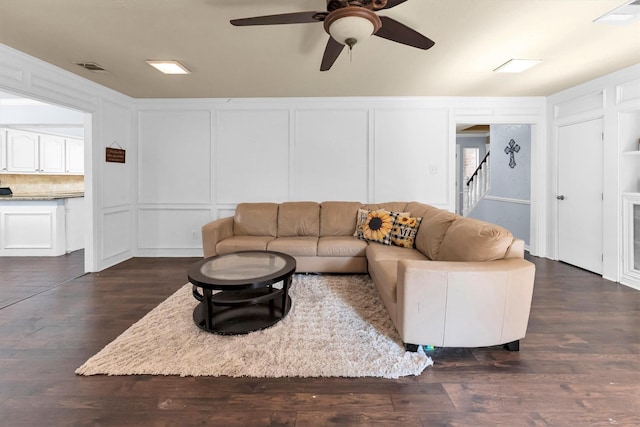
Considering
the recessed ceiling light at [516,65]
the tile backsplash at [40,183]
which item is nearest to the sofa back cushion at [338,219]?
the recessed ceiling light at [516,65]

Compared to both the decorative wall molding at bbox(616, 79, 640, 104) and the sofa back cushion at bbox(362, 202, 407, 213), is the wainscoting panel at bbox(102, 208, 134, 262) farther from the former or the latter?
the decorative wall molding at bbox(616, 79, 640, 104)

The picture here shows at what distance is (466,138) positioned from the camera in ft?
27.0

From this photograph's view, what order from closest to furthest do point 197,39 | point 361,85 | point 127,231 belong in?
point 197,39
point 361,85
point 127,231

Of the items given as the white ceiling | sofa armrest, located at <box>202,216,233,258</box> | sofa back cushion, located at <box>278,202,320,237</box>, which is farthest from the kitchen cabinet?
sofa back cushion, located at <box>278,202,320,237</box>

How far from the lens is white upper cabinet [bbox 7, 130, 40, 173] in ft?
17.2

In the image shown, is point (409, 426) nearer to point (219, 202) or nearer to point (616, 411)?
point (616, 411)

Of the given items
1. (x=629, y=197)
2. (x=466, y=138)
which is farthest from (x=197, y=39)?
(x=466, y=138)

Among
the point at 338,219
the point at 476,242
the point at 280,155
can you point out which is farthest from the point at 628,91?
the point at 280,155

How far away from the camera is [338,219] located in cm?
407

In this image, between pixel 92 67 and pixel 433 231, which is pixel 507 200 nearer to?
pixel 433 231

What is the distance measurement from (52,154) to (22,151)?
0.48m

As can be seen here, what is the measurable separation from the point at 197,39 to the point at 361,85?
2087 millimetres

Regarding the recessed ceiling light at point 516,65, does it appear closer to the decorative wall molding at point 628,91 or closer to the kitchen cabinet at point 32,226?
the decorative wall molding at point 628,91

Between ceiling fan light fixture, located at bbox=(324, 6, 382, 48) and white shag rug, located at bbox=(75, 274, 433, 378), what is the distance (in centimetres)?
197
